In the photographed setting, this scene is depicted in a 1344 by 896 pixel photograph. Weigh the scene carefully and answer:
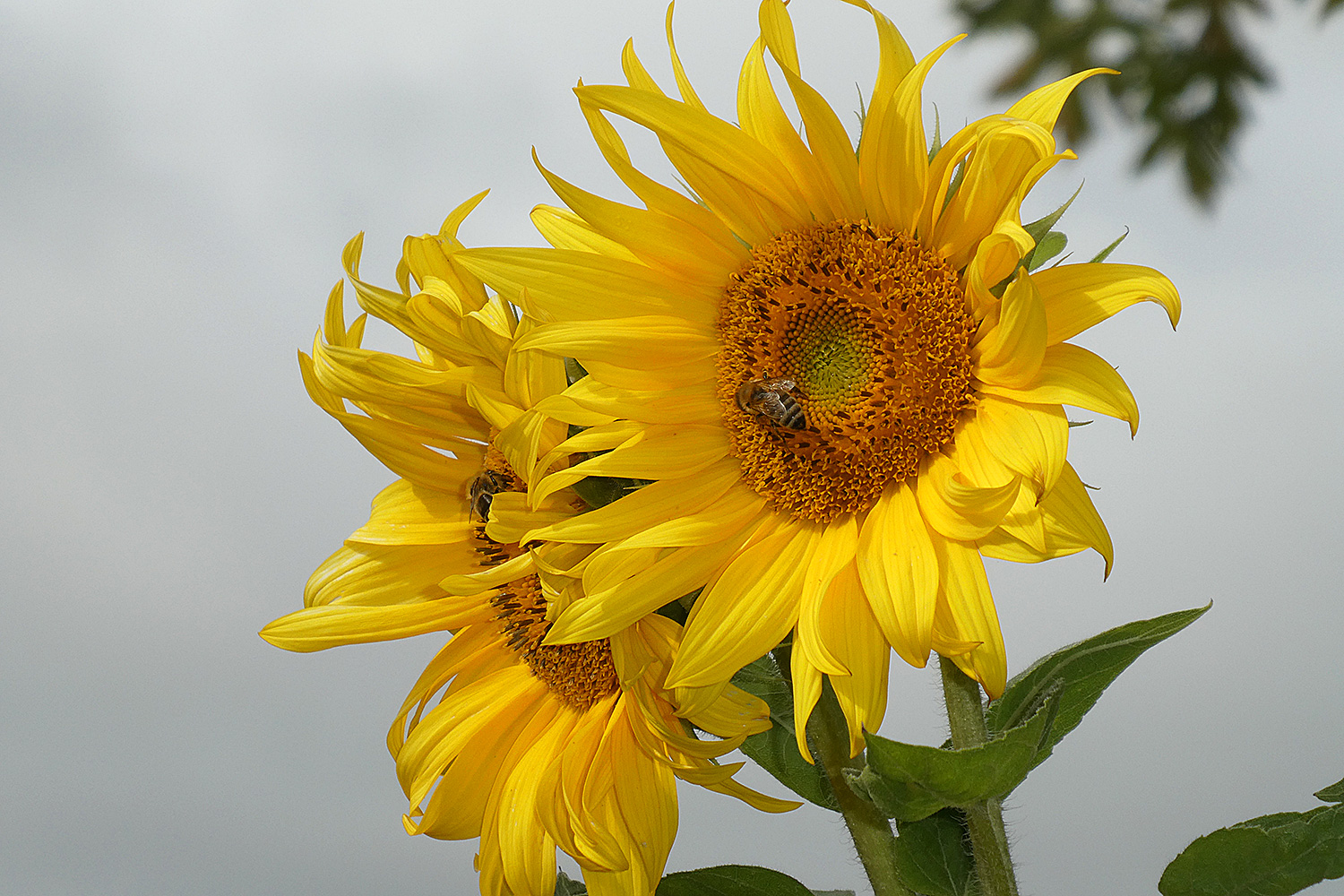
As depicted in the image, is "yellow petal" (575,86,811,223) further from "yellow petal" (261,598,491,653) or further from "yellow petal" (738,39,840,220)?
"yellow petal" (261,598,491,653)

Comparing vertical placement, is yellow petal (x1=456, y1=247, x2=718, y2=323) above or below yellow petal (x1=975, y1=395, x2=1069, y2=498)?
above

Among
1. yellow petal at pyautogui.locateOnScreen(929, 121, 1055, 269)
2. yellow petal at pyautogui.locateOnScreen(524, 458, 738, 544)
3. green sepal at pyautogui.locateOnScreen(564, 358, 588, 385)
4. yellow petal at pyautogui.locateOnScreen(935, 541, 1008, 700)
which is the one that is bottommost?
yellow petal at pyautogui.locateOnScreen(935, 541, 1008, 700)

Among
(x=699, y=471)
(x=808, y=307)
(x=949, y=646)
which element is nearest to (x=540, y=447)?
(x=699, y=471)

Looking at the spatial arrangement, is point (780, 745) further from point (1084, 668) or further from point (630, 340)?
point (630, 340)

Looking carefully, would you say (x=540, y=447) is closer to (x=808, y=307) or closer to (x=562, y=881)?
(x=808, y=307)

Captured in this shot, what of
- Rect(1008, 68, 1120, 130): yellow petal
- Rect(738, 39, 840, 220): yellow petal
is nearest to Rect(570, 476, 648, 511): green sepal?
Rect(738, 39, 840, 220): yellow petal

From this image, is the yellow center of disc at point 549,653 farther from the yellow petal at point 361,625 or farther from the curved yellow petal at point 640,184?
the curved yellow petal at point 640,184

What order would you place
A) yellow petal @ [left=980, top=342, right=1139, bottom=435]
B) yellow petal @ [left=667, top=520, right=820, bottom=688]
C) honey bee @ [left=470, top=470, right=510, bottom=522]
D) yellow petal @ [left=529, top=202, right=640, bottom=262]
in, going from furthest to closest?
honey bee @ [left=470, top=470, right=510, bottom=522]
yellow petal @ [left=529, top=202, right=640, bottom=262]
yellow petal @ [left=667, top=520, right=820, bottom=688]
yellow petal @ [left=980, top=342, right=1139, bottom=435]
